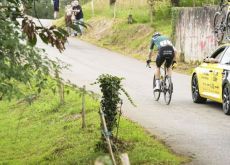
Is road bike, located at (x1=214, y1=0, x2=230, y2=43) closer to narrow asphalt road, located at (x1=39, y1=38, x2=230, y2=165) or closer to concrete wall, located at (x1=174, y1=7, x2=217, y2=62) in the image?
narrow asphalt road, located at (x1=39, y1=38, x2=230, y2=165)

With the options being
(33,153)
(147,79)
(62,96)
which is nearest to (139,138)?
(33,153)

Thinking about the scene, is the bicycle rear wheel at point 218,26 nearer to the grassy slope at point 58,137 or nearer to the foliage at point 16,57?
the grassy slope at point 58,137

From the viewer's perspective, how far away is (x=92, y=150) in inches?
470

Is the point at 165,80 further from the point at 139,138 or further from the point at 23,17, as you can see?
the point at 23,17

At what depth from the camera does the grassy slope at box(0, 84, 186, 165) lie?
11.4m

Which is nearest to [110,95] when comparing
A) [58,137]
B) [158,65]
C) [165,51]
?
[58,137]

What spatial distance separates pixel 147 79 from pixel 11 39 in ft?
55.2

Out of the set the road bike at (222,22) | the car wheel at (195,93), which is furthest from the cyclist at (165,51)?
the road bike at (222,22)

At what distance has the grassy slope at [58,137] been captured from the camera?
1143cm

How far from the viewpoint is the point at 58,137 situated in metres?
15.5

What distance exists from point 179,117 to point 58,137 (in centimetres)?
285

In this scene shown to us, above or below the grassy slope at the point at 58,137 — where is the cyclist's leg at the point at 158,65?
above

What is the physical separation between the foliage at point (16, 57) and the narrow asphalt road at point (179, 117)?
8.97 feet

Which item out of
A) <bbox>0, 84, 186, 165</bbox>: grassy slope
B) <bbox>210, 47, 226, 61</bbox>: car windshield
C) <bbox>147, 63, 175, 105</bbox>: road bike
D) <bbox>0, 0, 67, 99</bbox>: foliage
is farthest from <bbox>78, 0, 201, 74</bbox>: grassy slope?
<bbox>0, 0, 67, 99</bbox>: foliage
